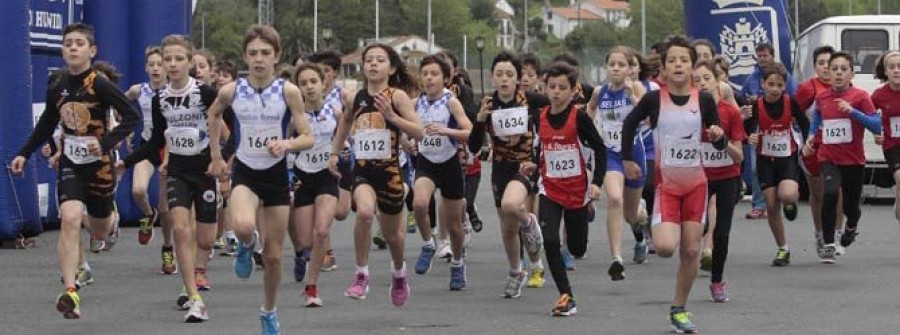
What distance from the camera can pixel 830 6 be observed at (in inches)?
6211

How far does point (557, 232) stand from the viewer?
39.0 ft

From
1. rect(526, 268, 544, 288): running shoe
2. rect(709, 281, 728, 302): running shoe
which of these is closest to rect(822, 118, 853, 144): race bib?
rect(526, 268, 544, 288): running shoe

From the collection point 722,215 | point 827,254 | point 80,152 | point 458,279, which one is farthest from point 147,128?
point 827,254

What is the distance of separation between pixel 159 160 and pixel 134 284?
1207 mm

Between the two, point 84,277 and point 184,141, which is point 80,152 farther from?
point 84,277

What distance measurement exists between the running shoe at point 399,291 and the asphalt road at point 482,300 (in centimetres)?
11

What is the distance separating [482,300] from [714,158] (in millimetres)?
1949

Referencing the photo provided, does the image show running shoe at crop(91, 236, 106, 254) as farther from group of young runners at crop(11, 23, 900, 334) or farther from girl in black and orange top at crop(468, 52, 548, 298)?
girl in black and orange top at crop(468, 52, 548, 298)

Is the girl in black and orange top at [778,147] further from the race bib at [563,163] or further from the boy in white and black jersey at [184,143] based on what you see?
the boy in white and black jersey at [184,143]

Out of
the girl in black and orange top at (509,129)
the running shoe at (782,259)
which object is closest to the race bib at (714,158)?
the girl in black and orange top at (509,129)

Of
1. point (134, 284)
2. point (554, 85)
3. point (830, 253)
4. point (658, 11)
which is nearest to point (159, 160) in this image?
point (134, 284)

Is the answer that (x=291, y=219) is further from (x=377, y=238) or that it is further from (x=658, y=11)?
(x=658, y=11)

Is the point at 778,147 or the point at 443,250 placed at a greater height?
the point at 778,147

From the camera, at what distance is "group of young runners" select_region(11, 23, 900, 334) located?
1092 cm
